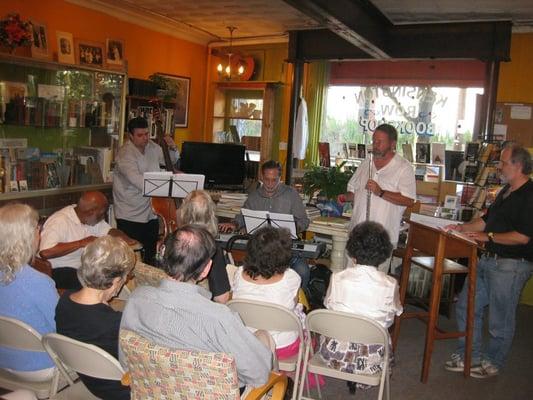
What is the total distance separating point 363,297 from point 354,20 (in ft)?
9.38

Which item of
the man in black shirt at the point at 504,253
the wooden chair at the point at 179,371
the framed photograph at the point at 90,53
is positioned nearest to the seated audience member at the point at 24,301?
the wooden chair at the point at 179,371

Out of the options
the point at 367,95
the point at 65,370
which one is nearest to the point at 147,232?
the point at 65,370

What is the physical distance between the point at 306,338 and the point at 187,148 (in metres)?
4.75

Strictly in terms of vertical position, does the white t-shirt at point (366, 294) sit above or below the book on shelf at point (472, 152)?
below

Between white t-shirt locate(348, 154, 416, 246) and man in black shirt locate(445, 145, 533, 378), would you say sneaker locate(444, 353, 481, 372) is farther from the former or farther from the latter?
white t-shirt locate(348, 154, 416, 246)

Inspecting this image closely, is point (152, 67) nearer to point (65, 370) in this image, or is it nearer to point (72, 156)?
Answer: point (72, 156)

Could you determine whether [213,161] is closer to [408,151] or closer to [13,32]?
[408,151]

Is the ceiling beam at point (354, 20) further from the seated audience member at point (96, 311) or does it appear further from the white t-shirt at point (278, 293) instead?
the seated audience member at point (96, 311)

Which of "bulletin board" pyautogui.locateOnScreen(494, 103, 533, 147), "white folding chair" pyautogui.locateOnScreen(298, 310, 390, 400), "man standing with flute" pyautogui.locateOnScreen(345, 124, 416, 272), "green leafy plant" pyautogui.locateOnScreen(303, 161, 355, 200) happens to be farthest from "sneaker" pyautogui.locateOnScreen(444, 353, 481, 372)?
"bulletin board" pyautogui.locateOnScreen(494, 103, 533, 147)

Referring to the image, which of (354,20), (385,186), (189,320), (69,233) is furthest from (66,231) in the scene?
(354,20)

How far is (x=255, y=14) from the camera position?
Answer: 6.26 metres

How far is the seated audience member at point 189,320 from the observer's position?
5.72 ft

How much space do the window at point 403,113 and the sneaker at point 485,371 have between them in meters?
4.18

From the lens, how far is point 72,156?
543cm
